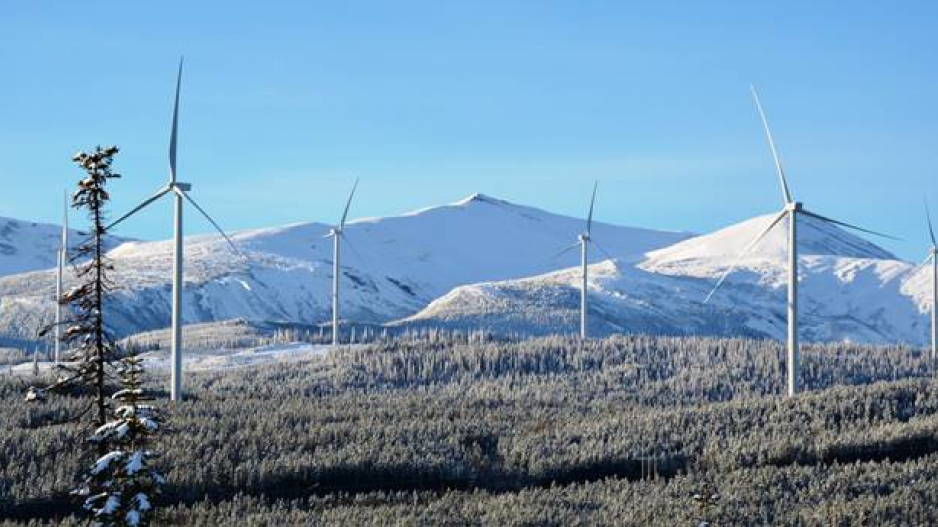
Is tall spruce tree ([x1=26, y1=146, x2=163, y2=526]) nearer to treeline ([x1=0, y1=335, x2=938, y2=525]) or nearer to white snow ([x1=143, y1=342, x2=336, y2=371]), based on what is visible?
treeline ([x1=0, y1=335, x2=938, y2=525])

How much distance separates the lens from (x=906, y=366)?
112m

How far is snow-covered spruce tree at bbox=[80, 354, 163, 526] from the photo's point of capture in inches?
845

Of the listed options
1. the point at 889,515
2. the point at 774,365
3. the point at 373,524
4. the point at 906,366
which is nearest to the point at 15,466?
the point at 373,524

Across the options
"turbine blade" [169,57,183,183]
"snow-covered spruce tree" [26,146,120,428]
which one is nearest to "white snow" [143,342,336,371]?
"turbine blade" [169,57,183,183]

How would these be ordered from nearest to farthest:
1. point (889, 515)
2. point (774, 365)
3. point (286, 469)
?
point (889, 515) → point (286, 469) → point (774, 365)

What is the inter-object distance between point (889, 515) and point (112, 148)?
1947 cm

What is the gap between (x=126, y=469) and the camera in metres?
21.5

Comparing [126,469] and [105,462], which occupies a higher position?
[105,462]

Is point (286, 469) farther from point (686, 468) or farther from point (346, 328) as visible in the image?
point (346, 328)

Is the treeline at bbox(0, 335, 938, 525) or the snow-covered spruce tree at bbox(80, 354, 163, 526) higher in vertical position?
the snow-covered spruce tree at bbox(80, 354, 163, 526)

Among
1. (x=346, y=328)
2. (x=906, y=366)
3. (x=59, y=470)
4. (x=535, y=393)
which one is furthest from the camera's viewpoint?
(x=346, y=328)

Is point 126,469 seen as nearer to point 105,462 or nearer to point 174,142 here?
point 105,462

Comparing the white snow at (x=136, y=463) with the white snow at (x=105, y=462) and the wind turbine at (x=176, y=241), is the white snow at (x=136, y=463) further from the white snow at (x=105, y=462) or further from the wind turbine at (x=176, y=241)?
the wind turbine at (x=176, y=241)

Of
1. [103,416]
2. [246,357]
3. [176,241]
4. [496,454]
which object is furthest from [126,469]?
[246,357]
